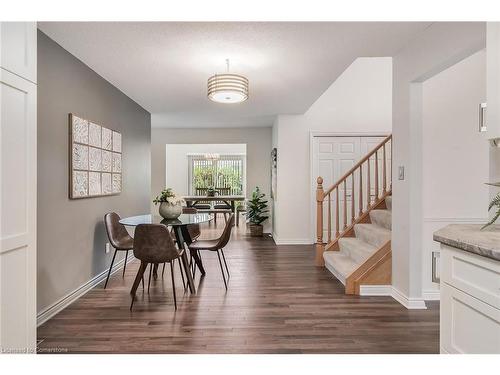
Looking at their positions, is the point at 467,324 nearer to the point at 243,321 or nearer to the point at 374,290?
the point at 243,321

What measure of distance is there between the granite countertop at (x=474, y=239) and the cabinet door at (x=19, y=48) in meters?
2.33

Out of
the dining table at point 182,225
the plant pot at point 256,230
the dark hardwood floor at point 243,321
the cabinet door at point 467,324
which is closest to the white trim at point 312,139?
the plant pot at point 256,230

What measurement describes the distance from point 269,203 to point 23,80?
19.9 feet

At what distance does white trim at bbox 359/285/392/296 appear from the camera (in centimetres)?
338

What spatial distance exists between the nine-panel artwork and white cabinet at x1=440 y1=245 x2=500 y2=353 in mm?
3142

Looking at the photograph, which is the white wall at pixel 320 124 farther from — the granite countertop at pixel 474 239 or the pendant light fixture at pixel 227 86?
the granite countertop at pixel 474 239

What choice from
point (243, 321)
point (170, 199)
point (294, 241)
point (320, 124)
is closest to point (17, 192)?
point (243, 321)

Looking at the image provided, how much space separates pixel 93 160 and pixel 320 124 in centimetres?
402

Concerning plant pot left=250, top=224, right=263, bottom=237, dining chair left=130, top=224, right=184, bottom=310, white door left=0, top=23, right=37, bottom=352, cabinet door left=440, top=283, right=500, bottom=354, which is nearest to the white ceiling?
white door left=0, top=23, right=37, bottom=352

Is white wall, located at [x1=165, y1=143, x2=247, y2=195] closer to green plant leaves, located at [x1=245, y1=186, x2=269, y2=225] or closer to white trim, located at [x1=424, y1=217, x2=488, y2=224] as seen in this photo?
green plant leaves, located at [x1=245, y1=186, x2=269, y2=225]

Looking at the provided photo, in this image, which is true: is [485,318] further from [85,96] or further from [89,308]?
[85,96]

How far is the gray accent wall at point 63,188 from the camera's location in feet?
9.20

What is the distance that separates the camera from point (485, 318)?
4.65ft

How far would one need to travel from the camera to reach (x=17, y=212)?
5.90ft
